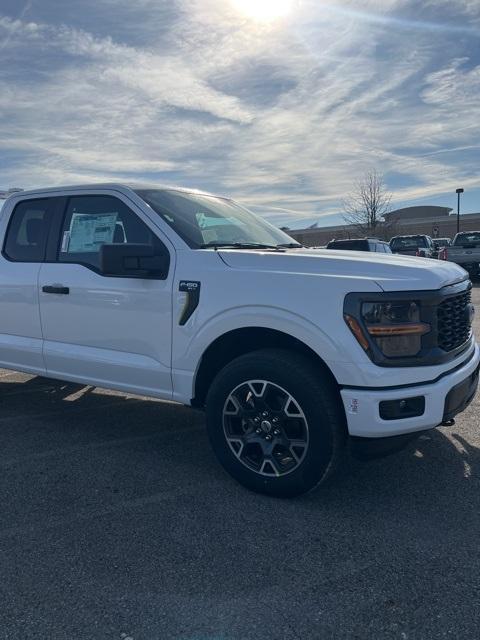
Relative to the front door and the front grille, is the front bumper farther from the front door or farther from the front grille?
the front door

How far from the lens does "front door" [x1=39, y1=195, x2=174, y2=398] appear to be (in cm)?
389

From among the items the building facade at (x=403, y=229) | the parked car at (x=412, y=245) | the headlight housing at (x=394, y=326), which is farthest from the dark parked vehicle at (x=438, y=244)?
the headlight housing at (x=394, y=326)

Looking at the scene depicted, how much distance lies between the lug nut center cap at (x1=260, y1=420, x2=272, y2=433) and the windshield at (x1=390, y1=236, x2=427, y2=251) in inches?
817

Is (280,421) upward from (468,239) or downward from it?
downward

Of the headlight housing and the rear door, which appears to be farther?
the rear door

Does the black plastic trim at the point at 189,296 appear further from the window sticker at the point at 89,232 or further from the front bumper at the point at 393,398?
the front bumper at the point at 393,398

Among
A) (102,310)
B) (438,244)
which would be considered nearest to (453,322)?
(102,310)

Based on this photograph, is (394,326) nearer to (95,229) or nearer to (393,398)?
(393,398)

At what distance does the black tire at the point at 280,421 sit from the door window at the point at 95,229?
3.99ft

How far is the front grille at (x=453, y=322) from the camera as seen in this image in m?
3.25

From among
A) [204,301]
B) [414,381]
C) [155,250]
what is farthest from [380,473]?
[155,250]

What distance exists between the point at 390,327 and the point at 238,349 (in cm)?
110

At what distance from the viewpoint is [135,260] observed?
12.1 ft

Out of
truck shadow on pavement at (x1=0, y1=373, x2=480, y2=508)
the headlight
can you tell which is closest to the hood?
the headlight
